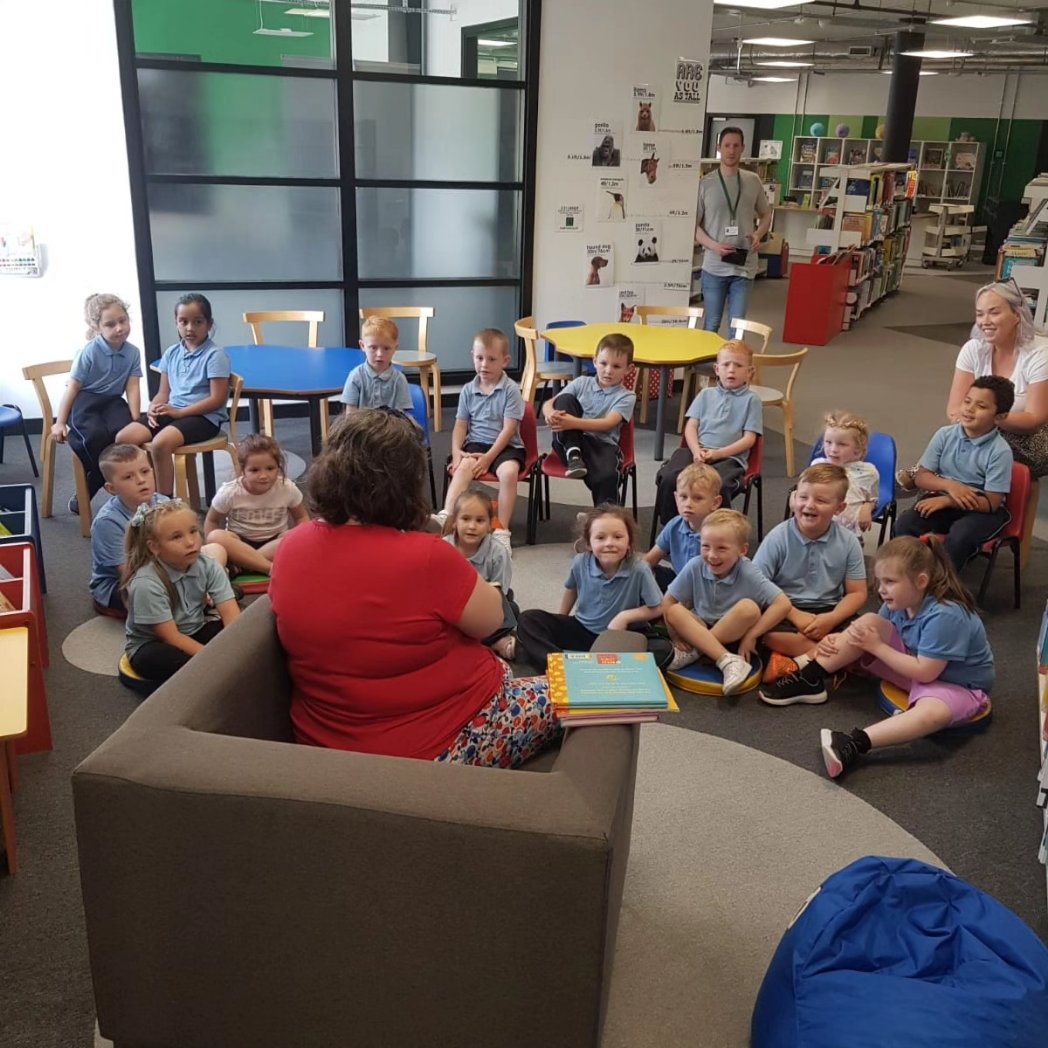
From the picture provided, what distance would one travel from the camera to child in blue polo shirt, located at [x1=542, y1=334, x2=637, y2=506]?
4605 millimetres

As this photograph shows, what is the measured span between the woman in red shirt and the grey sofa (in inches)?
11.7

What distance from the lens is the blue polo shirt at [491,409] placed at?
15.2ft

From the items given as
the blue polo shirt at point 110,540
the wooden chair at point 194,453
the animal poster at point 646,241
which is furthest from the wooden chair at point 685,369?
the blue polo shirt at point 110,540

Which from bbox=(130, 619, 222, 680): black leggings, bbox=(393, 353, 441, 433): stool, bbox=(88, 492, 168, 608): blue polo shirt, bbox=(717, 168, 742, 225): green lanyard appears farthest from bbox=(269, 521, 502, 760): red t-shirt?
bbox=(717, 168, 742, 225): green lanyard

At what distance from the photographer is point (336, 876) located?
1666 mm

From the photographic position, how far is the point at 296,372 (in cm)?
496

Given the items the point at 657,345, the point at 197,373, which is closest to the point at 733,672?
the point at 657,345

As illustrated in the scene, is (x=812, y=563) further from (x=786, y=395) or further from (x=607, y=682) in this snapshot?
(x=786, y=395)

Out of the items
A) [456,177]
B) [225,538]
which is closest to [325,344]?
[456,177]

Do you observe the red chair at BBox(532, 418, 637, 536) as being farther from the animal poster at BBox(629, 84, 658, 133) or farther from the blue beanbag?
the animal poster at BBox(629, 84, 658, 133)

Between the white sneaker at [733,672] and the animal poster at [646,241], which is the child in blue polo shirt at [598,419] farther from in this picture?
the animal poster at [646,241]

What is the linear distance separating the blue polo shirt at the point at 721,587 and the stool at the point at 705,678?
17 cm

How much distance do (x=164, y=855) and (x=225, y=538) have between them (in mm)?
2321

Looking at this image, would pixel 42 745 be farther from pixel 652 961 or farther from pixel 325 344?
pixel 325 344
